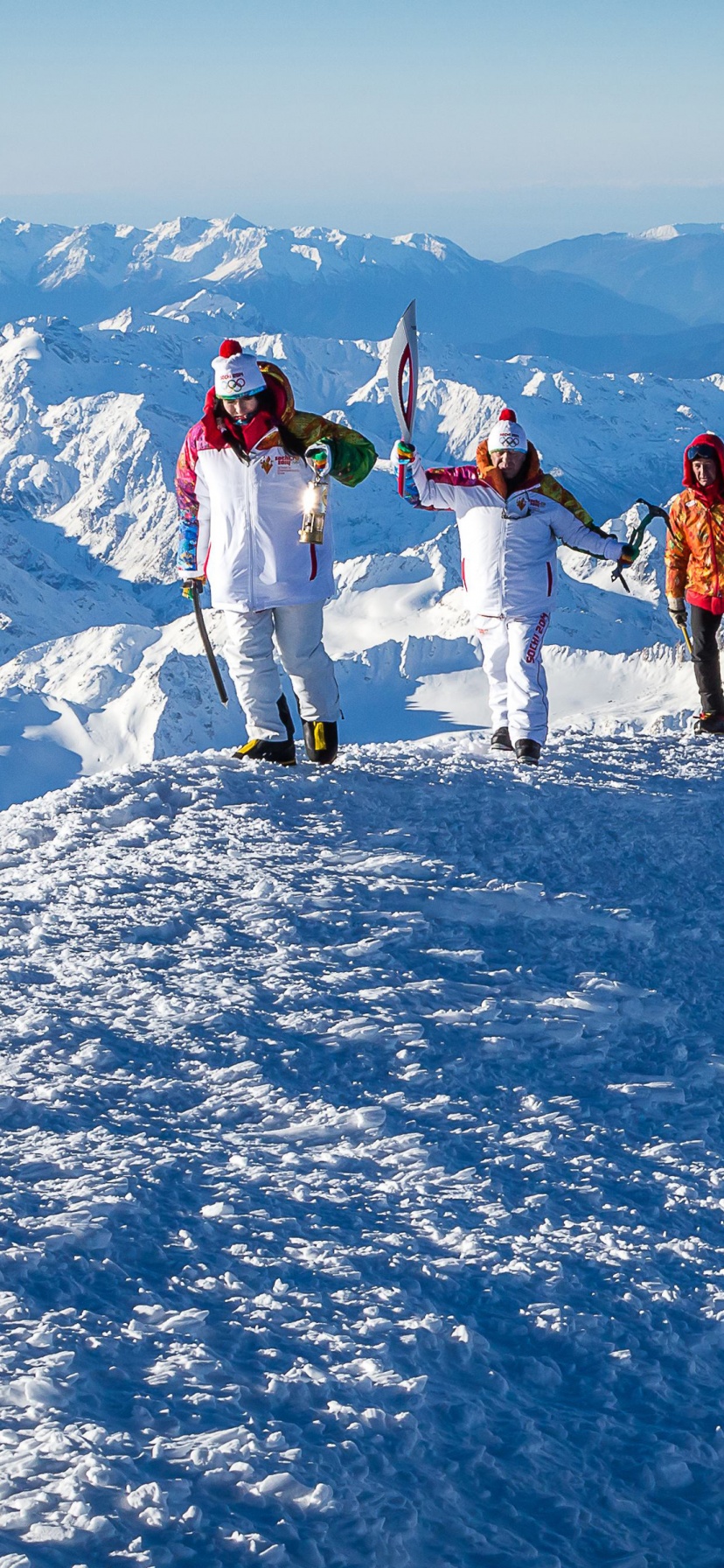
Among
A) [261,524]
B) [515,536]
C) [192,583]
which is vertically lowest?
[192,583]

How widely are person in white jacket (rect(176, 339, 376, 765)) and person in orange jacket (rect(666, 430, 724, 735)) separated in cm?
284

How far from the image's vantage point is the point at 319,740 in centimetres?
778

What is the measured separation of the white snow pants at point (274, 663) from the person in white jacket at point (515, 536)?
3.92 feet

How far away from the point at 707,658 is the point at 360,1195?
6.72 m

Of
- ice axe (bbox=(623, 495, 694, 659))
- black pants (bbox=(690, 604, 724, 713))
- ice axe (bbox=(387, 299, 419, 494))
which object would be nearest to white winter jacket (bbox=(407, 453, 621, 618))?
ice axe (bbox=(387, 299, 419, 494))

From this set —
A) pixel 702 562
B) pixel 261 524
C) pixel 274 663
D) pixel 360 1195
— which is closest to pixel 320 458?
pixel 261 524

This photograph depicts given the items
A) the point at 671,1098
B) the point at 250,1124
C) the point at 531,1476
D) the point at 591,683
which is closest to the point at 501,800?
the point at 671,1098

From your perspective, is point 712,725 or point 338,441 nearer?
point 338,441

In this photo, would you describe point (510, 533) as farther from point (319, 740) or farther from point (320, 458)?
point (319, 740)

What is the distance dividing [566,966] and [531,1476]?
8.62 ft

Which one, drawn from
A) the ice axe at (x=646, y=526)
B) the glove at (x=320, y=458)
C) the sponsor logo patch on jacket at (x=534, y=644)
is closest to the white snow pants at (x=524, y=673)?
the sponsor logo patch on jacket at (x=534, y=644)

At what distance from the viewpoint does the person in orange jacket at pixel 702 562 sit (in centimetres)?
920

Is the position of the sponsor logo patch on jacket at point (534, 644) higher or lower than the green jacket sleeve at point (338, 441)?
lower

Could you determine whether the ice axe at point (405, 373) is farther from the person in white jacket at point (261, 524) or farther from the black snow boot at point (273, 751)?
the black snow boot at point (273, 751)
